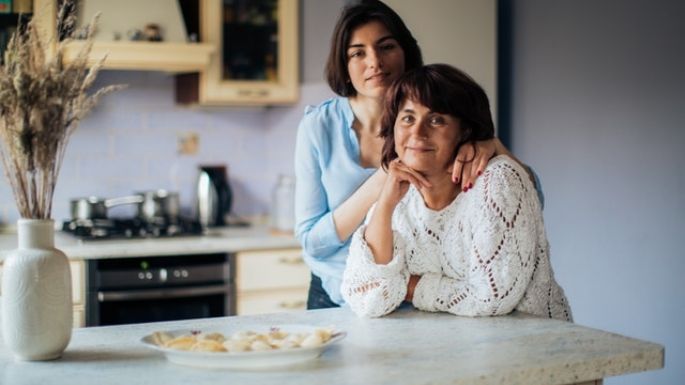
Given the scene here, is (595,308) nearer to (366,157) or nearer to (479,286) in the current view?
(366,157)

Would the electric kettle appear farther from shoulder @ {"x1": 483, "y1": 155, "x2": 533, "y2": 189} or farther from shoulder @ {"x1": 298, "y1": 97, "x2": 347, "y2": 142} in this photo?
shoulder @ {"x1": 483, "y1": 155, "x2": 533, "y2": 189}

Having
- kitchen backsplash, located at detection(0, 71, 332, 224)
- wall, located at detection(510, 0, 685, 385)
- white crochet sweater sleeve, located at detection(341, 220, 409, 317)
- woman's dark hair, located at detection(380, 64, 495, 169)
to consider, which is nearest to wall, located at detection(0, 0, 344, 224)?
kitchen backsplash, located at detection(0, 71, 332, 224)

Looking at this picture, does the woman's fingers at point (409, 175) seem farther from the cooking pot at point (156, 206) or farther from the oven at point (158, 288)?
the cooking pot at point (156, 206)

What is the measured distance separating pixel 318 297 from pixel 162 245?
3.87 feet

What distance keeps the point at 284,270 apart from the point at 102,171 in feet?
3.47

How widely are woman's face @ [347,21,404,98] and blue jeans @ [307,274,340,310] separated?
23.7 inches

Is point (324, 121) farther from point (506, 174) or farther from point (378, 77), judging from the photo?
point (506, 174)

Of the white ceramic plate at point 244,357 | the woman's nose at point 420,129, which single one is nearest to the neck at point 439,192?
the woman's nose at point 420,129

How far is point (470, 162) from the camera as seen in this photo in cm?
218

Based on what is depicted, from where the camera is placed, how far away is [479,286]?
2.09 metres

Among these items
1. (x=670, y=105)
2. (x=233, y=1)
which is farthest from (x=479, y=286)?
(x=233, y=1)

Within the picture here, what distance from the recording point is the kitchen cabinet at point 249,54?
425 centimetres

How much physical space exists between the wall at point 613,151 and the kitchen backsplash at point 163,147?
1.03 m

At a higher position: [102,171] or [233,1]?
[233,1]
